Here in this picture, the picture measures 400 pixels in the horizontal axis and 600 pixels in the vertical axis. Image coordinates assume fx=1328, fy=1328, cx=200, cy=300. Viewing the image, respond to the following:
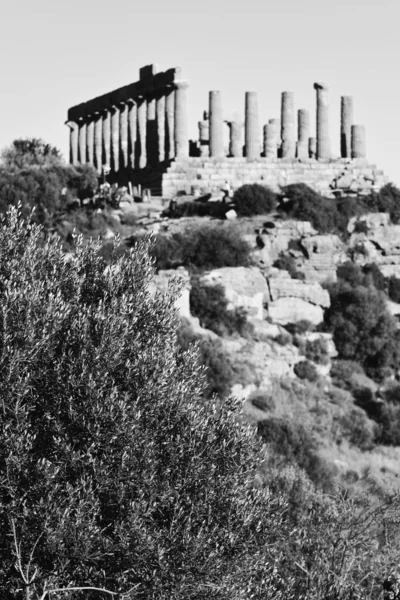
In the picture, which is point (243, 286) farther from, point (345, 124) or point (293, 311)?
point (345, 124)

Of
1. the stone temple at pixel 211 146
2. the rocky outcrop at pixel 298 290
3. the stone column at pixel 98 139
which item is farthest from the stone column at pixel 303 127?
the rocky outcrop at pixel 298 290

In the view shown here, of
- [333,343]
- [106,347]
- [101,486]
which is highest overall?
[106,347]

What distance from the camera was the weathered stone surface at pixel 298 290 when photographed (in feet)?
145

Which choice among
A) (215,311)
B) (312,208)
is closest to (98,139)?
(312,208)

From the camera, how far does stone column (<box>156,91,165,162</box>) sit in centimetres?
5617

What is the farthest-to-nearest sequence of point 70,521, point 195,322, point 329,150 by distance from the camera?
point 329,150
point 195,322
point 70,521

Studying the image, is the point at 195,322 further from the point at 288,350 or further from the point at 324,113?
the point at 324,113

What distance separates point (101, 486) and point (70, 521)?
2.20 feet

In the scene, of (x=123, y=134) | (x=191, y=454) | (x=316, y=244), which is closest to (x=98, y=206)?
(x=316, y=244)

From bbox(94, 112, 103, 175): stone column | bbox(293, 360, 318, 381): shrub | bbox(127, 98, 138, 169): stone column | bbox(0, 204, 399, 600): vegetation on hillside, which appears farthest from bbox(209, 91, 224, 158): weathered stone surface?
bbox(0, 204, 399, 600): vegetation on hillside

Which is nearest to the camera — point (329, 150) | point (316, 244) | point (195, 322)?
point (195, 322)

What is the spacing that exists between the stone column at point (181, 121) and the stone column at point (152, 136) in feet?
5.91

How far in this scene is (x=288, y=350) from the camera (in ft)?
139

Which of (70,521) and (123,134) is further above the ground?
(123,134)
